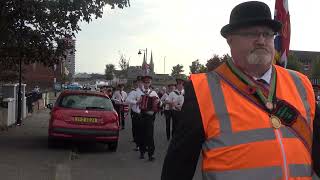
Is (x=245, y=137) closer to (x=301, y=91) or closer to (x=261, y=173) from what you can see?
(x=261, y=173)

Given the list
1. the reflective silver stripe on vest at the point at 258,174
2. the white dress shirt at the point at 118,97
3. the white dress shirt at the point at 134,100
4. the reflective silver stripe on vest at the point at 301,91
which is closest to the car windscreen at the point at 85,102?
the white dress shirt at the point at 134,100

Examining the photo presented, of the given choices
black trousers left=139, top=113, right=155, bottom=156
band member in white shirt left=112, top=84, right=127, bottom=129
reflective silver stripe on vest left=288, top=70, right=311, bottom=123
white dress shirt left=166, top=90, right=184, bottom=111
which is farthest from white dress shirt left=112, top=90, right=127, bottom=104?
reflective silver stripe on vest left=288, top=70, right=311, bottom=123

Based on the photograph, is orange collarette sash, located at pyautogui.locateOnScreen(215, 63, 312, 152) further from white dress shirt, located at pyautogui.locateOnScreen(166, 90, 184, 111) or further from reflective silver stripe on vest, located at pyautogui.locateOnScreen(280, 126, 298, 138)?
white dress shirt, located at pyautogui.locateOnScreen(166, 90, 184, 111)

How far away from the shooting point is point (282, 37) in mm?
7480

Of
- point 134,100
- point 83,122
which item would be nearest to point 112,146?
point 83,122

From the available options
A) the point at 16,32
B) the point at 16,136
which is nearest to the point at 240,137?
the point at 16,32

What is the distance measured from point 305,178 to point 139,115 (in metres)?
11.6

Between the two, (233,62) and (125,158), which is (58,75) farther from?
(233,62)

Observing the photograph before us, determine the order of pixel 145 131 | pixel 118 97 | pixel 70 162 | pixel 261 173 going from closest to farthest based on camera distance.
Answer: pixel 261 173 → pixel 70 162 → pixel 145 131 → pixel 118 97

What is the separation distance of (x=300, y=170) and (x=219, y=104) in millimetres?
467

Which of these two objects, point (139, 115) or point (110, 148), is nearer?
point (139, 115)

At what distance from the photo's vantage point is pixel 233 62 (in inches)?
115

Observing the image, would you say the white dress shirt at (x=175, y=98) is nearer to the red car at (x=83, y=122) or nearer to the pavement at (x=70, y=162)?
the pavement at (x=70, y=162)

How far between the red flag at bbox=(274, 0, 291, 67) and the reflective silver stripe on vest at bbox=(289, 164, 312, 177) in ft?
16.2
